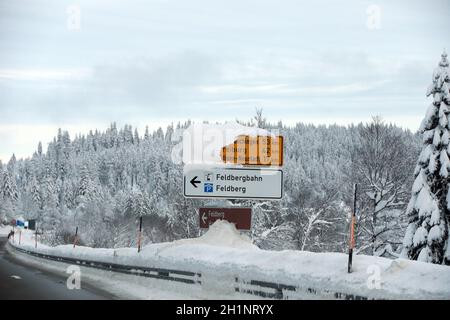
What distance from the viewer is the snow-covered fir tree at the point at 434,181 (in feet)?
78.6

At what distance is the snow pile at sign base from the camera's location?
2266cm

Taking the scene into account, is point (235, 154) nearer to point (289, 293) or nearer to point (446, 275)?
point (289, 293)

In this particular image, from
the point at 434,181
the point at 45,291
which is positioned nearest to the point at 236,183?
the point at 45,291

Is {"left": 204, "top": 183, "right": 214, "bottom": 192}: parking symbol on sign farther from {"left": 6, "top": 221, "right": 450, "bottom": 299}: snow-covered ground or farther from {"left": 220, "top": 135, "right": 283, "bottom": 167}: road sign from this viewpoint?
{"left": 6, "top": 221, "right": 450, "bottom": 299}: snow-covered ground

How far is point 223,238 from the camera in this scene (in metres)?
22.8

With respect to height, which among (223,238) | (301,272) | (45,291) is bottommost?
(45,291)

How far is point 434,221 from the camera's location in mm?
23984

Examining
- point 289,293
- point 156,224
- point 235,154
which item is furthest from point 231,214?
point 156,224

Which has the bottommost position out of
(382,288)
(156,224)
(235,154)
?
(156,224)

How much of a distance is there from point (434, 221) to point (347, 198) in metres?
12.9

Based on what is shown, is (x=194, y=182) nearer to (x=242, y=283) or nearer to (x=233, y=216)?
(x=233, y=216)

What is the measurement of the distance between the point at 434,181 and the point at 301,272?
14013 mm

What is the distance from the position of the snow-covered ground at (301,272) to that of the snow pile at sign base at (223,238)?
Result: 2284mm

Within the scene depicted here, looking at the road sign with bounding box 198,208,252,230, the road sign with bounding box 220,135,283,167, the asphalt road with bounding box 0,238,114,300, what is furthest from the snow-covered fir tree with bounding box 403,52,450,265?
the asphalt road with bounding box 0,238,114,300
